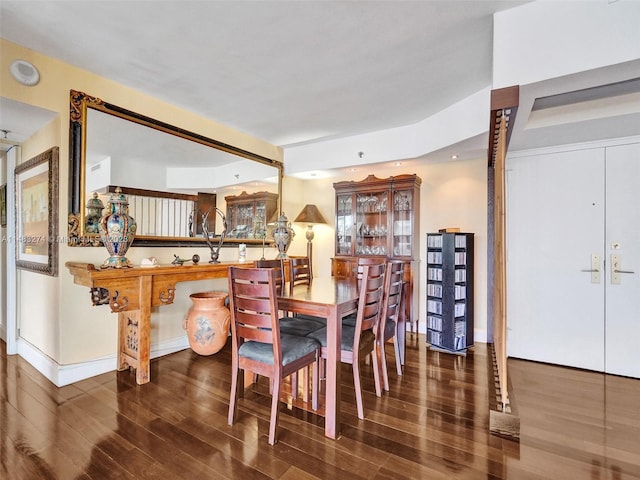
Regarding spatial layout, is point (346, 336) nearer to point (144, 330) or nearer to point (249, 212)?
point (144, 330)

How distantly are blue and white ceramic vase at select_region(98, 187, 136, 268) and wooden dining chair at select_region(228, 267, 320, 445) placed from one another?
49.3 inches

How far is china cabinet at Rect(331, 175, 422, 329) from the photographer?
4203mm

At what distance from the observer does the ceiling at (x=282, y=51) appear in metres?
2.01

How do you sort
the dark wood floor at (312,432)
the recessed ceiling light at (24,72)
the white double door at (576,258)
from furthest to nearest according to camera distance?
the white double door at (576,258)
the recessed ceiling light at (24,72)
the dark wood floor at (312,432)

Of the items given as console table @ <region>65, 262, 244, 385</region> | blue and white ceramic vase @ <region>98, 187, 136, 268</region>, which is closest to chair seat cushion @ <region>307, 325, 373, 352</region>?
console table @ <region>65, 262, 244, 385</region>

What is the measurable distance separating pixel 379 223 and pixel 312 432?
310cm

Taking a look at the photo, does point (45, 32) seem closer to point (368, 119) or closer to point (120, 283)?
point (120, 283)

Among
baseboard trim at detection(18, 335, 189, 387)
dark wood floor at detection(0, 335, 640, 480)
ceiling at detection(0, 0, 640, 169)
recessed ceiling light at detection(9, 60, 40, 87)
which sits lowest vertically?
dark wood floor at detection(0, 335, 640, 480)

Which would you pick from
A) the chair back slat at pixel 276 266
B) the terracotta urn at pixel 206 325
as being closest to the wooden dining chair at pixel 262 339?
the chair back slat at pixel 276 266

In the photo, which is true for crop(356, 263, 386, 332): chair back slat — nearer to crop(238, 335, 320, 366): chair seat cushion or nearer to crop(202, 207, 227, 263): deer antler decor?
crop(238, 335, 320, 366): chair seat cushion

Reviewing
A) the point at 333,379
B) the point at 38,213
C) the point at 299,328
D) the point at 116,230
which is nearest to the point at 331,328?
the point at 333,379

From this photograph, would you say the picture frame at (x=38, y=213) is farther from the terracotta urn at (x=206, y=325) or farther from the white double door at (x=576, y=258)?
the white double door at (x=576, y=258)

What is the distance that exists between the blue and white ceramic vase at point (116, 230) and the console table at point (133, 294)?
0.13 metres

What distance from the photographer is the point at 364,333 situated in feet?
8.02
